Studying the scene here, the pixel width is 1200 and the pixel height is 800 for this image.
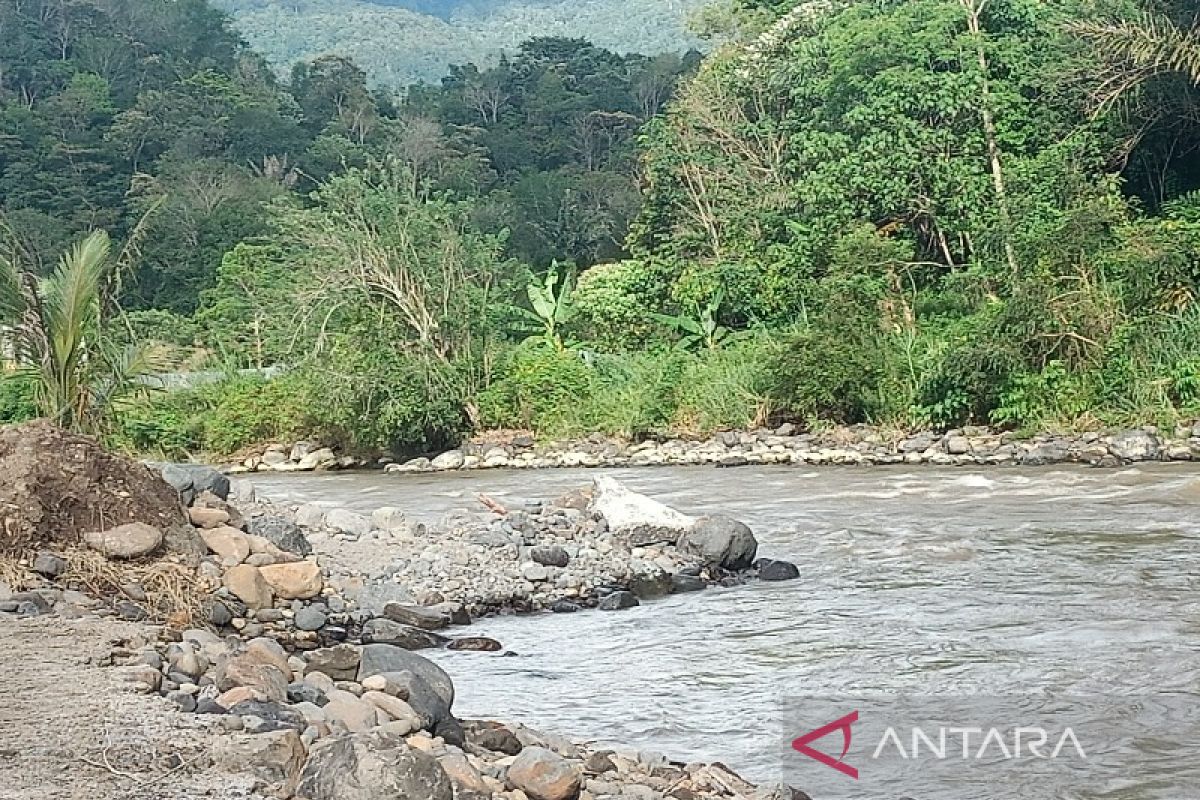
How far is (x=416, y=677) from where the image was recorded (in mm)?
6355

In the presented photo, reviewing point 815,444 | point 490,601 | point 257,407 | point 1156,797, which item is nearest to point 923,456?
point 815,444

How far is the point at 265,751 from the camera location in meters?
4.93

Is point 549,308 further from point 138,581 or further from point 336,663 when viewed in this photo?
point 336,663

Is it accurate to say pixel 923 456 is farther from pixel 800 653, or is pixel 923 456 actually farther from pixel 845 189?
pixel 800 653

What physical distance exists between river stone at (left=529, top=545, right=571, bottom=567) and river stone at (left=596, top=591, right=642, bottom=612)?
76 centimetres

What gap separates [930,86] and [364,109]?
1501 inches

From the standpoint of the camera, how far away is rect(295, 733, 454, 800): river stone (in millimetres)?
4531

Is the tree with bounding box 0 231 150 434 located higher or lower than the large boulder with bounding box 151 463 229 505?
higher

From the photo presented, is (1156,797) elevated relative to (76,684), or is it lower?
lower

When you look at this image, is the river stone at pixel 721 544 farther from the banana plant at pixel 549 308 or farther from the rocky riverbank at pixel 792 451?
the banana plant at pixel 549 308

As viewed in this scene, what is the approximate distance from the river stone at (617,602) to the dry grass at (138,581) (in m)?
2.68

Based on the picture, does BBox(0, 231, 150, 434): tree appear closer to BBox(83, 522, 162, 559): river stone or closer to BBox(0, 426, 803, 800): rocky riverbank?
BBox(0, 426, 803, 800): rocky riverbank

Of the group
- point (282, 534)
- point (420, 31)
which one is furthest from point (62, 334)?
point (420, 31)

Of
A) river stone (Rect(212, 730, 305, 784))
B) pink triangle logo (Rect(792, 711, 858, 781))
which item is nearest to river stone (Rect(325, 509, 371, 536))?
pink triangle logo (Rect(792, 711, 858, 781))
